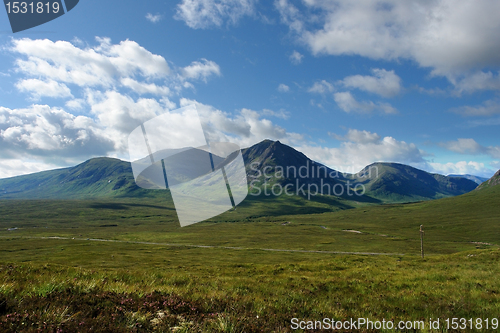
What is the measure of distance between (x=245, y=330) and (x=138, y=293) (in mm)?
3425

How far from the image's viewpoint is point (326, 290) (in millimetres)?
13211

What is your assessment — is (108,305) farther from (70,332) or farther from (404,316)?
(404,316)

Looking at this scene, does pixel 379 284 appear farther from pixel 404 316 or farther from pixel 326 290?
pixel 404 316

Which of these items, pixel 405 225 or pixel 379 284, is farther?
pixel 405 225

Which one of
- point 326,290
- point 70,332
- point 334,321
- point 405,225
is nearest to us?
point 70,332

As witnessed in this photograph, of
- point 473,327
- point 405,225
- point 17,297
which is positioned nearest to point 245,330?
point 17,297

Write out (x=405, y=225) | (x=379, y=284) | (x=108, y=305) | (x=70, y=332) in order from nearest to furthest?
(x=70, y=332) < (x=108, y=305) < (x=379, y=284) < (x=405, y=225)


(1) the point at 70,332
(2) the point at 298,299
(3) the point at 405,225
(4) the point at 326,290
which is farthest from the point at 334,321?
(3) the point at 405,225

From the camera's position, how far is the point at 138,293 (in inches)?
284

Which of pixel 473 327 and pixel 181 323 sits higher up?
pixel 181 323

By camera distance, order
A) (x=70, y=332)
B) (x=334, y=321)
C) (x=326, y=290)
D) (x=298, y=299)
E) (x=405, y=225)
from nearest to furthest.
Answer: (x=70, y=332), (x=334, y=321), (x=298, y=299), (x=326, y=290), (x=405, y=225)

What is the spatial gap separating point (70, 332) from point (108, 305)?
1.57 metres

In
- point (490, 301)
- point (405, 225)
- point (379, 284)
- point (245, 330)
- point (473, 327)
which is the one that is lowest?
point (405, 225)

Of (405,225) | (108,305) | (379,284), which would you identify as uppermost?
(108,305)
